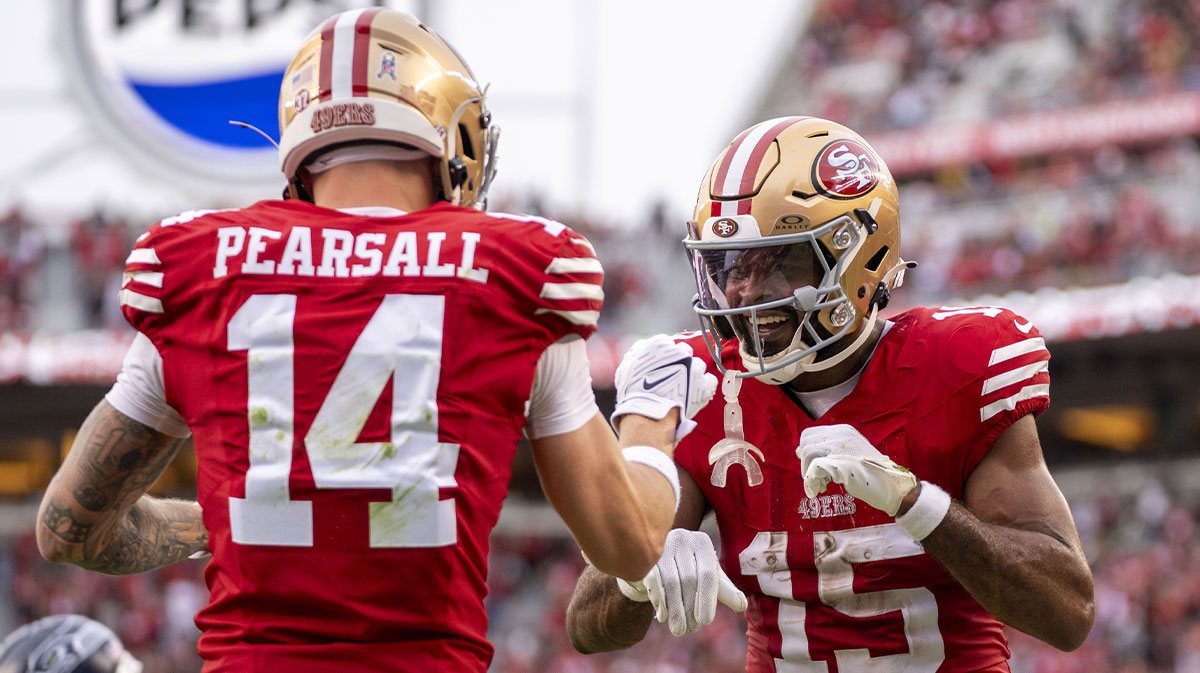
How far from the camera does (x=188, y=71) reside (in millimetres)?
17891

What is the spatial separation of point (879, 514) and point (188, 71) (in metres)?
16.3

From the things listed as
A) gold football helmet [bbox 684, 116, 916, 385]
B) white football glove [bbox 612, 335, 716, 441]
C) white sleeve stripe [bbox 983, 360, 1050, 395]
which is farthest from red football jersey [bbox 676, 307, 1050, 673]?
white football glove [bbox 612, 335, 716, 441]

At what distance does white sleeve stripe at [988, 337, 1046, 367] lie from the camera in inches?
124

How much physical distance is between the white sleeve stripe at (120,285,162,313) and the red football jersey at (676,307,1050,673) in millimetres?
1474

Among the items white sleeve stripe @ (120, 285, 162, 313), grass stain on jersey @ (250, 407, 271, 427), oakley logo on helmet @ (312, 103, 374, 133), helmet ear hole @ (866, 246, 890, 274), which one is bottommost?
grass stain on jersey @ (250, 407, 271, 427)

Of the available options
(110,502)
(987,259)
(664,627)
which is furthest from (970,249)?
(110,502)

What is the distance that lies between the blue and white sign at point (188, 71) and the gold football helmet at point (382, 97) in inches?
608

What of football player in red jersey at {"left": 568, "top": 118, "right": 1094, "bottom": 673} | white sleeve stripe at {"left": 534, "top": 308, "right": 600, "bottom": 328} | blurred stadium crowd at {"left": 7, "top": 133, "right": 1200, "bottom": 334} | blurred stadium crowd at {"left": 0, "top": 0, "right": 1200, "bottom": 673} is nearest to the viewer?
white sleeve stripe at {"left": 534, "top": 308, "right": 600, "bottom": 328}

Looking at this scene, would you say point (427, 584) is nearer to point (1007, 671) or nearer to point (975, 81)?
point (1007, 671)

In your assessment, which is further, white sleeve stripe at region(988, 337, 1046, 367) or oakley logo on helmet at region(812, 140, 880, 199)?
oakley logo on helmet at region(812, 140, 880, 199)

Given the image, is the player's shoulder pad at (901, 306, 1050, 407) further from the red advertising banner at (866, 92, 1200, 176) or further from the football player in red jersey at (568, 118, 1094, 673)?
the red advertising banner at (866, 92, 1200, 176)

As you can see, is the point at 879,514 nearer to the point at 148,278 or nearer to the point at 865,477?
the point at 865,477

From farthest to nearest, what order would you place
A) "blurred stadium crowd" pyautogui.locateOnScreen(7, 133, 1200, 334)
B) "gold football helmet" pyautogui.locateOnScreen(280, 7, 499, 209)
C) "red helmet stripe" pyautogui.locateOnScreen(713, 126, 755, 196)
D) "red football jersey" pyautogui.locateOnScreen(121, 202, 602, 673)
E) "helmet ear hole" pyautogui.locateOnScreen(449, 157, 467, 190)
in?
"blurred stadium crowd" pyautogui.locateOnScreen(7, 133, 1200, 334) < "red helmet stripe" pyautogui.locateOnScreen(713, 126, 755, 196) < "helmet ear hole" pyautogui.locateOnScreen(449, 157, 467, 190) < "gold football helmet" pyautogui.locateOnScreen(280, 7, 499, 209) < "red football jersey" pyautogui.locateOnScreen(121, 202, 602, 673)

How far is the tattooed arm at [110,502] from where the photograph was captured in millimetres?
2375
